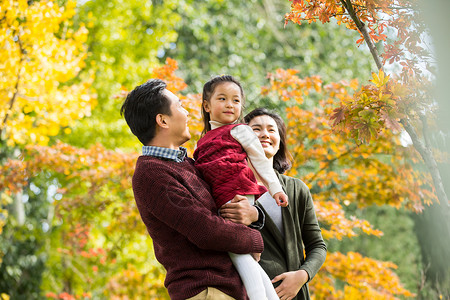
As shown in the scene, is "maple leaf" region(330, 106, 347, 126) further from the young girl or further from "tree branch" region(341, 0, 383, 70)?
the young girl

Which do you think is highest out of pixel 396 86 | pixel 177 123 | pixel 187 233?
pixel 396 86

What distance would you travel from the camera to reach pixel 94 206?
491 centimetres

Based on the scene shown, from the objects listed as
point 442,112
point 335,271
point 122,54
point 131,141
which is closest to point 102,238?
point 131,141

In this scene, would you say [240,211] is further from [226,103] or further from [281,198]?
[226,103]

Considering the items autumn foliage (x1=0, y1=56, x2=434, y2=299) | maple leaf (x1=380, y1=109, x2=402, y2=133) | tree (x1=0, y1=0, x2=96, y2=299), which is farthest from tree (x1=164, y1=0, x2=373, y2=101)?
maple leaf (x1=380, y1=109, x2=402, y2=133)

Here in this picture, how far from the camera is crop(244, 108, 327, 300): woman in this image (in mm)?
1980

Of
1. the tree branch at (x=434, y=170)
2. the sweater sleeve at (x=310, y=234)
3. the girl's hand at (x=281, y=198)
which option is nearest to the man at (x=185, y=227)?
the girl's hand at (x=281, y=198)

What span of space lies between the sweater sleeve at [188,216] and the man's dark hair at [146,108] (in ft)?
0.66

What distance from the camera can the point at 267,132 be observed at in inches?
92.5

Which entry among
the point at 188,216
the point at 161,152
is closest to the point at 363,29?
the point at 161,152

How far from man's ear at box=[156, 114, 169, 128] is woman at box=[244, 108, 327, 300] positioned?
646mm

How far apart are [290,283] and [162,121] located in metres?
0.85

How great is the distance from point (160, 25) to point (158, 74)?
4.35 m

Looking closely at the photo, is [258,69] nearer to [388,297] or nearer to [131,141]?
[131,141]
